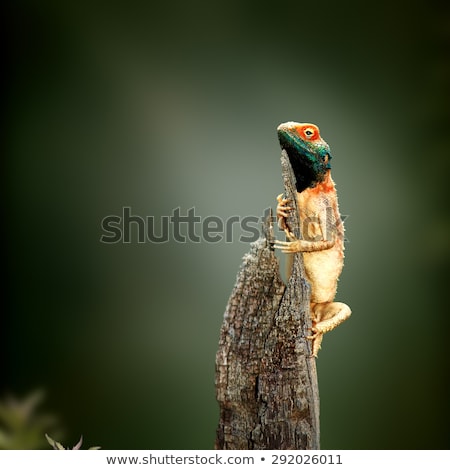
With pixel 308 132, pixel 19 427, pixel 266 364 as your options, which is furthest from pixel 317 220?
pixel 19 427

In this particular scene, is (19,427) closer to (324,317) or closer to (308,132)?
(324,317)

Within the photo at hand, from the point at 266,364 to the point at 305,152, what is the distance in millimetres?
964

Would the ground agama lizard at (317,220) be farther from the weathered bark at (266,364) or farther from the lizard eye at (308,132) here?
the weathered bark at (266,364)

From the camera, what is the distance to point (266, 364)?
268 centimetres

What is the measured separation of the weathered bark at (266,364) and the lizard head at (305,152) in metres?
0.41

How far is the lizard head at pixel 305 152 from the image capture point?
2775 millimetres

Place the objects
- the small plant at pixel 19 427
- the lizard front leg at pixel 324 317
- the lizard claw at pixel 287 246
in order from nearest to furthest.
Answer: the small plant at pixel 19 427 < the lizard claw at pixel 287 246 < the lizard front leg at pixel 324 317

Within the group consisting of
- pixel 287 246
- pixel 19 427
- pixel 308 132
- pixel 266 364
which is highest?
pixel 308 132

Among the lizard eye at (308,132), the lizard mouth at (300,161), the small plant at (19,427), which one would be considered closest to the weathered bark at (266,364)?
the lizard mouth at (300,161)

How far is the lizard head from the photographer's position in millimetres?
2775

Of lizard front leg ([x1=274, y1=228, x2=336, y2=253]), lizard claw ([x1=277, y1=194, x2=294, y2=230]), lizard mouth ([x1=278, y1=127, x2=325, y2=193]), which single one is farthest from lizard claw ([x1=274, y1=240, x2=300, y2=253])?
lizard mouth ([x1=278, y1=127, x2=325, y2=193])

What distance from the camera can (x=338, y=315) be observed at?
9.39 ft
